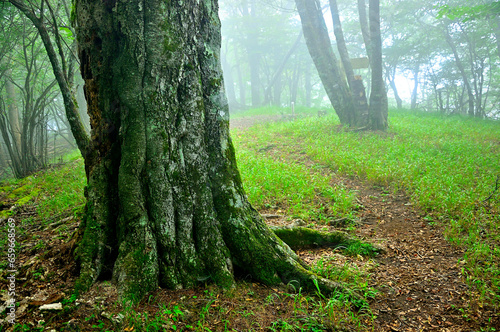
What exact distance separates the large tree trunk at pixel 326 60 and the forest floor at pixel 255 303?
7.88 meters

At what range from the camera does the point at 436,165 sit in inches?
273

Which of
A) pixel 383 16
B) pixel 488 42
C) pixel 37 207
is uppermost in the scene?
pixel 383 16

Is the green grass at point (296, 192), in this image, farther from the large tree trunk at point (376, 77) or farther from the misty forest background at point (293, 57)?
the misty forest background at point (293, 57)

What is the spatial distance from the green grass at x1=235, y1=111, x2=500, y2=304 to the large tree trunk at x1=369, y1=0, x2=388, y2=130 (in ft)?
2.05

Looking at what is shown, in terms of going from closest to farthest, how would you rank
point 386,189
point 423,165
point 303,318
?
point 303,318 → point 386,189 → point 423,165

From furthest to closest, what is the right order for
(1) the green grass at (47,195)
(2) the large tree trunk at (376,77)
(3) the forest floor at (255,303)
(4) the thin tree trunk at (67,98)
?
(2) the large tree trunk at (376,77)
(1) the green grass at (47,195)
(4) the thin tree trunk at (67,98)
(3) the forest floor at (255,303)

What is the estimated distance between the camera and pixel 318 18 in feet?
36.6

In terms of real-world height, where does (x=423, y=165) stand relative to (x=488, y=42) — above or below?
below

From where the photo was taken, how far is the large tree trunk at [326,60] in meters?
10.9

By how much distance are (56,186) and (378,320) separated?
7.42m

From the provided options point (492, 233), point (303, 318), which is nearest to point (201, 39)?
→ point (303, 318)

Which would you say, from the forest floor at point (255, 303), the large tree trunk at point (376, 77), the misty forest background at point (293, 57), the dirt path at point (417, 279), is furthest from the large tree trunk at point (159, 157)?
the large tree trunk at point (376, 77)

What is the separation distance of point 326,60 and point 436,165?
588 centimetres

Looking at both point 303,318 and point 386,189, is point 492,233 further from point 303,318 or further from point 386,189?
point 303,318
